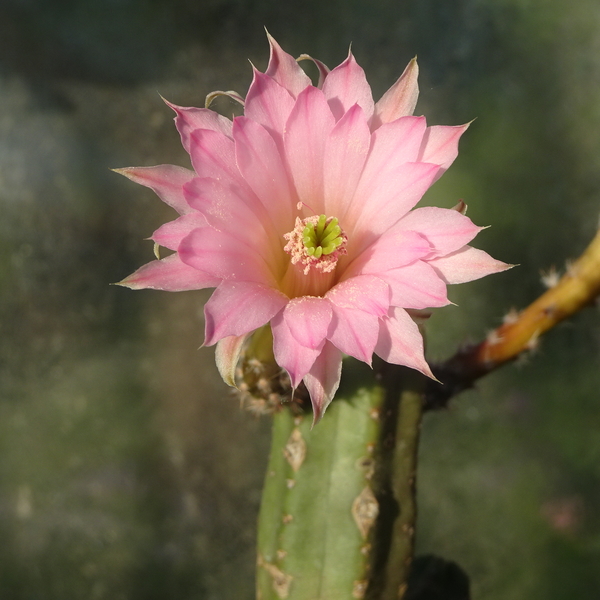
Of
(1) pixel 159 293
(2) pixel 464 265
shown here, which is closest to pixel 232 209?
(2) pixel 464 265

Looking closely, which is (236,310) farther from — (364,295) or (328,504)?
(328,504)

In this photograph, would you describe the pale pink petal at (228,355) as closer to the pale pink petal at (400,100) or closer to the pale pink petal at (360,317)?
the pale pink petal at (360,317)

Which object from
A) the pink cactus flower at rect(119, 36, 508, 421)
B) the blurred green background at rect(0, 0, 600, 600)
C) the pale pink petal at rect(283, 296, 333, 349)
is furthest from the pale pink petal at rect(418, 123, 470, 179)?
the blurred green background at rect(0, 0, 600, 600)

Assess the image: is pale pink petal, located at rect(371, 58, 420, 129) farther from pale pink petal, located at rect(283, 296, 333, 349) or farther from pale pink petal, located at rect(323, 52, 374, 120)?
pale pink petal, located at rect(283, 296, 333, 349)

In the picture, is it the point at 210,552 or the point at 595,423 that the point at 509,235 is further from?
the point at 210,552

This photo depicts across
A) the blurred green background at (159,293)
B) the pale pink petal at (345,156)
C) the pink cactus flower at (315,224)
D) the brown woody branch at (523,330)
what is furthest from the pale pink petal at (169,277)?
the blurred green background at (159,293)
